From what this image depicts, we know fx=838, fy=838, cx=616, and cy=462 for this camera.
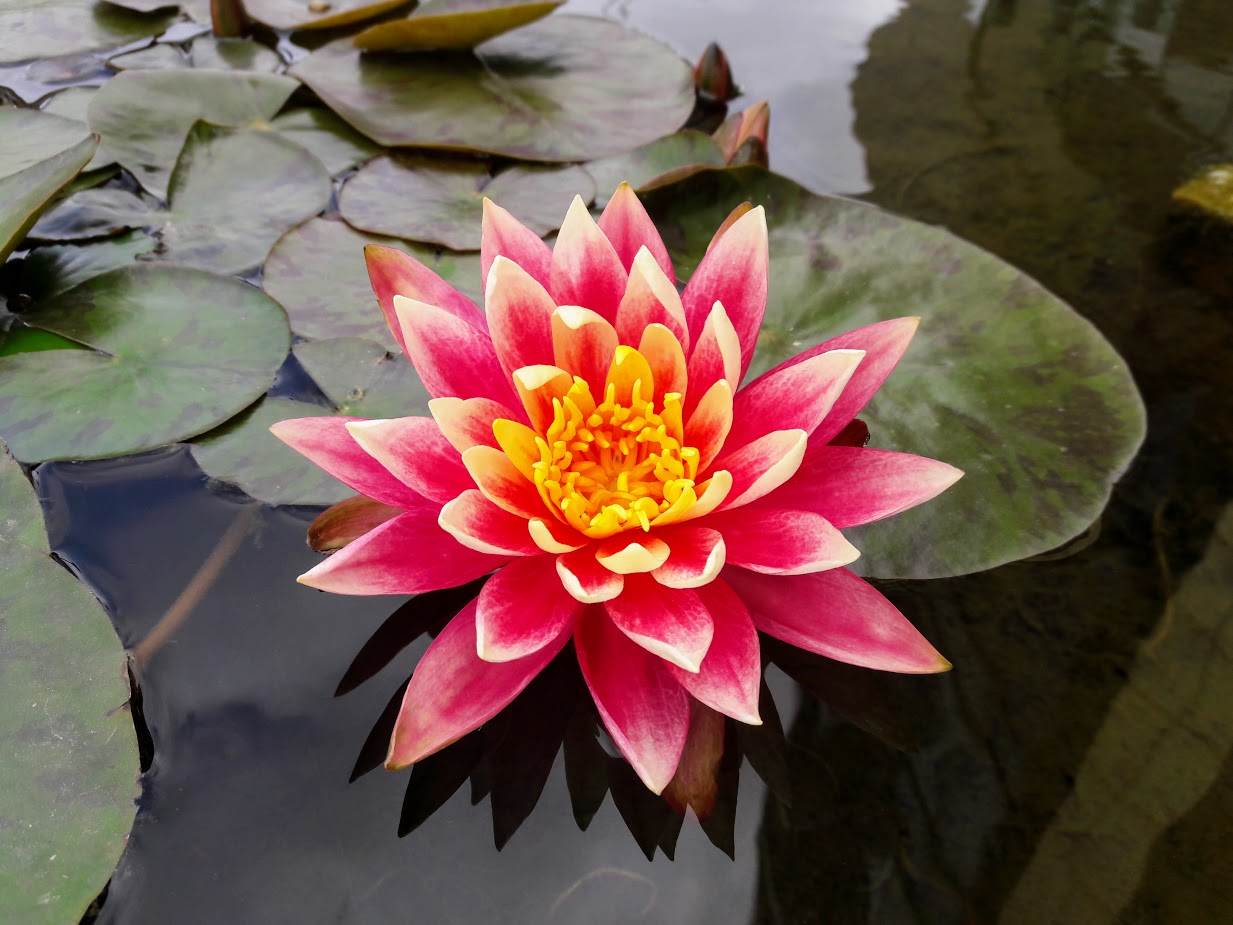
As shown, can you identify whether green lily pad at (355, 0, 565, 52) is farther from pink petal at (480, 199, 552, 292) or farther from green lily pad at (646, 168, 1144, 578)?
pink petal at (480, 199, 552, 292)

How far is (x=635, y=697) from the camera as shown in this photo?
110 cm

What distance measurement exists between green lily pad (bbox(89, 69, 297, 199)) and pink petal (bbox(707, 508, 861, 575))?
1.79 meters

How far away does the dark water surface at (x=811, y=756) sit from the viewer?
1090mm

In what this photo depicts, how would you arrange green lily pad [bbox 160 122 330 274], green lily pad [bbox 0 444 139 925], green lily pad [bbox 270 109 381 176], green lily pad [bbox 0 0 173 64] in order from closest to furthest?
1. green lily pad [bbox 0 444 139 925]
2. green lily pad [bbox 160 122 330 274]
3. green lily pad [bbox 270 109 381 176]
4. green lily pad [bbox 0 0 173 64]

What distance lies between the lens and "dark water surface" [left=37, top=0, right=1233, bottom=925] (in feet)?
3.58

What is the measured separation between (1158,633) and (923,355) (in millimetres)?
638

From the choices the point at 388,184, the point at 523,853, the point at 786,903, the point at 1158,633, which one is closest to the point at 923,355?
the point at 1158,633

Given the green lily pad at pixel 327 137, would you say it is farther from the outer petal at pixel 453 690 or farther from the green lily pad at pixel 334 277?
the outer petal at pixel 453 690

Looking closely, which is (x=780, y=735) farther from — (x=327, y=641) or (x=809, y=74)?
(x=809, y=74)

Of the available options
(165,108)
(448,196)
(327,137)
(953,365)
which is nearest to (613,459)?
(953,365)

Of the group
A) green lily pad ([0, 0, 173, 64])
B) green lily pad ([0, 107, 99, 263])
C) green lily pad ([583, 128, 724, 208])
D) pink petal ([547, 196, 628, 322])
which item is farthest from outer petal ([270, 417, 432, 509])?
green lily pad ([0, 0, 173, 64])

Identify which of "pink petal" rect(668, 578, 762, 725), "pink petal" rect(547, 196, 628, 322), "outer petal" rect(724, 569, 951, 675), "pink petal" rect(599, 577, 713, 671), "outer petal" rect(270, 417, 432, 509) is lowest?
"outer petal" rect(724, 569, 951, 675)

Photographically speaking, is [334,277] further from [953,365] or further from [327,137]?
[953,365]

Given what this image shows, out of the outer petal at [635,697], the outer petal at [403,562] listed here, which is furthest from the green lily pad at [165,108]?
the outer petal at [635,697]
